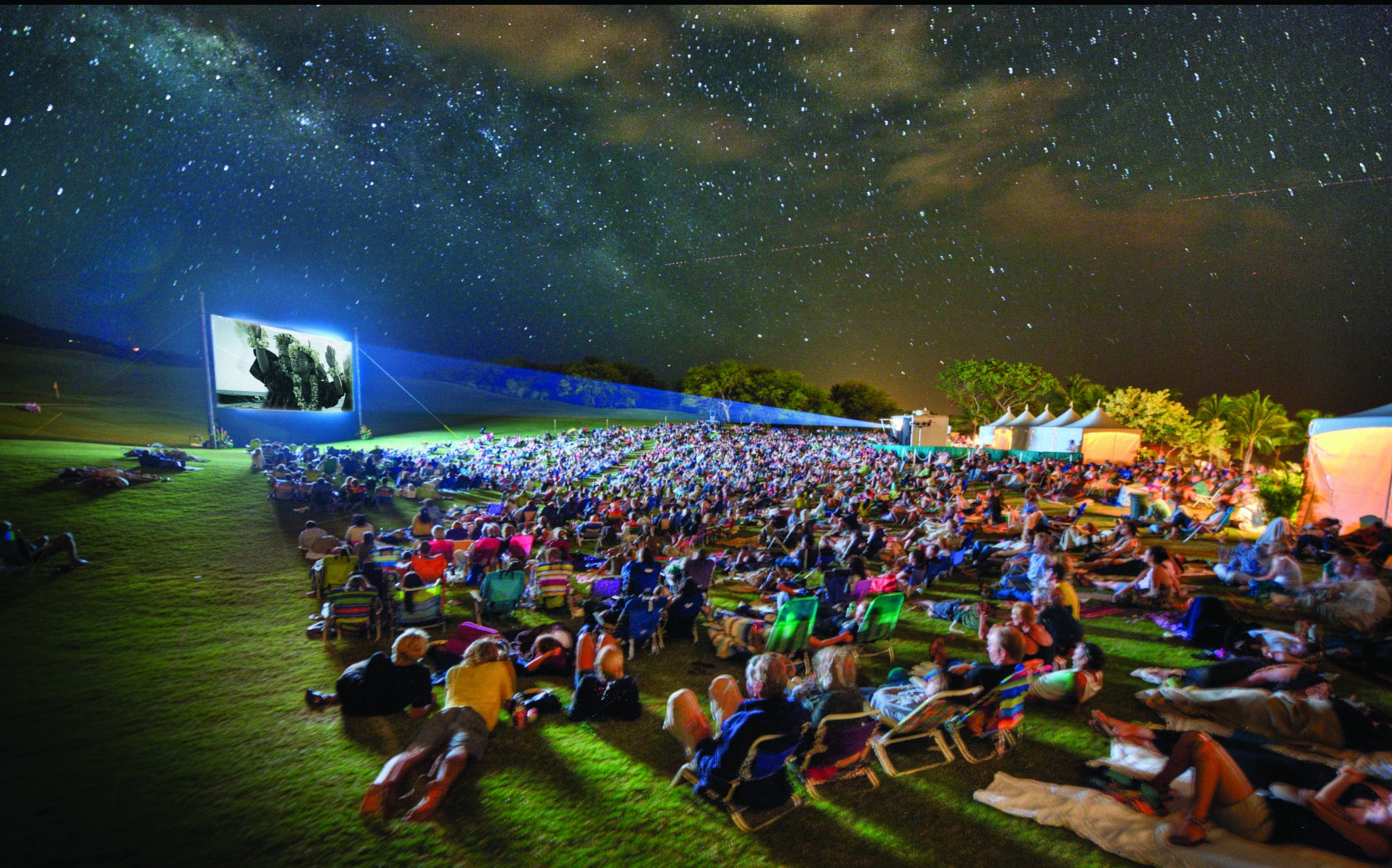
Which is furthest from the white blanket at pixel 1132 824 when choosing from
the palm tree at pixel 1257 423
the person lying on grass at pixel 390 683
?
the palm tree at pixel 1257 423

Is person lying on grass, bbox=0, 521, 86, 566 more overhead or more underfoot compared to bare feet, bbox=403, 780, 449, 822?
more overhead

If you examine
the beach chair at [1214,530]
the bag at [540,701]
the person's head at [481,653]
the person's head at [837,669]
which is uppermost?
the person's head at [481,653]

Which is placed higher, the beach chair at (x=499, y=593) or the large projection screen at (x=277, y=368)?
the large projection screen at (x=277, y=368)

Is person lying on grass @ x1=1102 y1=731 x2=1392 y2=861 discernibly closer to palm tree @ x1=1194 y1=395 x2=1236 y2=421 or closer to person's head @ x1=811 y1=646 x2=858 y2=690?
person's head @ x1=811 y1=646 x2=858 y2=690

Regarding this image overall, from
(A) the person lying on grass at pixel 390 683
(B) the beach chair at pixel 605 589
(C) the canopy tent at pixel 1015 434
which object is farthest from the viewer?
(C) the canopy tent at pixel 1015 434

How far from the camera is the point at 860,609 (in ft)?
20.2

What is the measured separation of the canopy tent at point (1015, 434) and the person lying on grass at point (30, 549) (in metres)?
40.8

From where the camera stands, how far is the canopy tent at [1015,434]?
3572 cm

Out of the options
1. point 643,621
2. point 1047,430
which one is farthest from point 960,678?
point 1047,430

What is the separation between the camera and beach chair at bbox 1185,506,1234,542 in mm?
12008

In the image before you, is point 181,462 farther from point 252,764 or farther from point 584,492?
point 252,764

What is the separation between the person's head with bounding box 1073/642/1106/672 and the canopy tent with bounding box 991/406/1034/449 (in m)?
35.2

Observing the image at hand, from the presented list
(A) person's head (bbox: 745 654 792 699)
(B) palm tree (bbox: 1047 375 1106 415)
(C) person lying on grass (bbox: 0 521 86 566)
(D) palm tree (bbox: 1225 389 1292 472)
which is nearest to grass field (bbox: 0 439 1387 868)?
(A) person's head (bbox: 745 654 792 699)

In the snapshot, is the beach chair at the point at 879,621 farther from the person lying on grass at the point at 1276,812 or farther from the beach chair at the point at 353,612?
the beach chair at the point at 353,612
